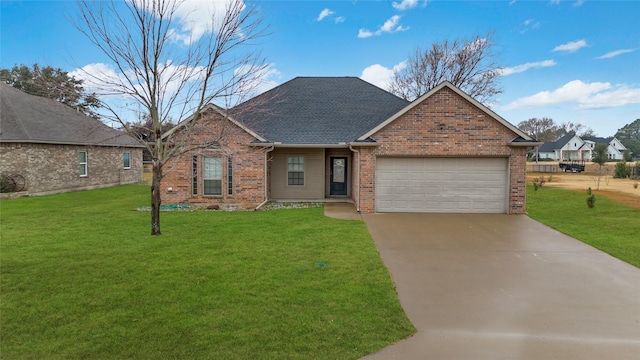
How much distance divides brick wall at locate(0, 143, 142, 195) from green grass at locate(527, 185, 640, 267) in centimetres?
2212

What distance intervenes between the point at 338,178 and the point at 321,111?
3.36 meters

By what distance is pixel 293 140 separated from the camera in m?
14.9

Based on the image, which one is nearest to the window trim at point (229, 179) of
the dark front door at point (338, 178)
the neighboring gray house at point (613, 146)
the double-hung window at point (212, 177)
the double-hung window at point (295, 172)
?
the double-hung window at point (212, 177)

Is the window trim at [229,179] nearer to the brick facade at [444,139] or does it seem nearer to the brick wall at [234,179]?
the brick wall at [234,179]

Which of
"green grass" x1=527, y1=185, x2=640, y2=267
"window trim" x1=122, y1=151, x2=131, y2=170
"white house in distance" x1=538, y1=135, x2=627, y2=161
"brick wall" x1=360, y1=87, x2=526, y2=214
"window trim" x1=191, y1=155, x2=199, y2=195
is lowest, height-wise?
"green grass" x1=527, y1=185, x2=640, y2=267

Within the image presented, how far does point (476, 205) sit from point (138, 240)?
11044 millimetres

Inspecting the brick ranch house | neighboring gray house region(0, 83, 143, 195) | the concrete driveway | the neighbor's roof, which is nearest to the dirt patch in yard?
the brick ranch house

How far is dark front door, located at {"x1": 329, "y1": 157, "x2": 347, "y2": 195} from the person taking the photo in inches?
650

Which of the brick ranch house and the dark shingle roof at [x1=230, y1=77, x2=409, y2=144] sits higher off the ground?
the dark shingle roof at [x1=230, y1=77, x2=409, y2=144]

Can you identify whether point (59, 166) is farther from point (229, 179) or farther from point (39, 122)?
point (229, 179)

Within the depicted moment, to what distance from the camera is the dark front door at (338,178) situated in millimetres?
16500

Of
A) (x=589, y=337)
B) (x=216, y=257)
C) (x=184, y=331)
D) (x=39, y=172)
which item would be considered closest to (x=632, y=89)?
(x=589, y=337)

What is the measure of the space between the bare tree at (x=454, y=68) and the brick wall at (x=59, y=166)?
23851 mm

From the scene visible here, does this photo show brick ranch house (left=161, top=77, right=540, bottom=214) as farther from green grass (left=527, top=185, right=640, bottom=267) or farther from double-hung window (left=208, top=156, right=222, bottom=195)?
green grass (left=527, top=185, right=640, bottom=267)
